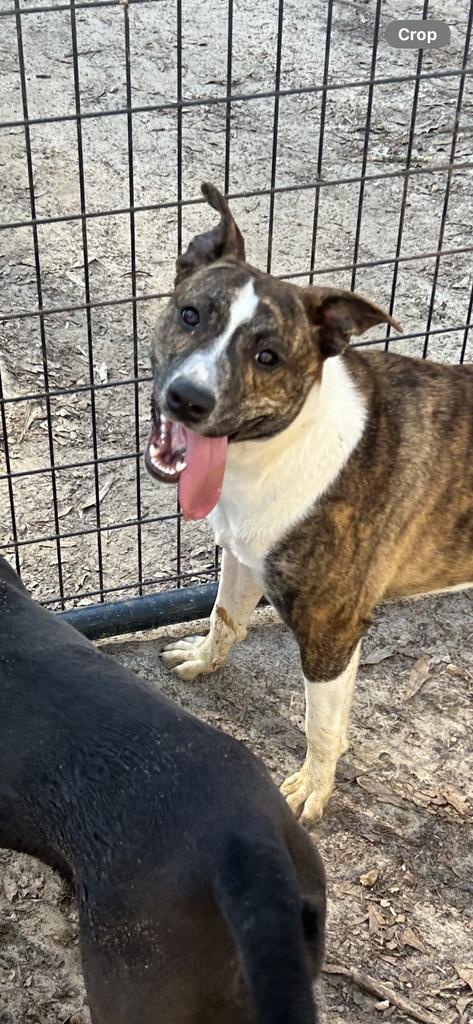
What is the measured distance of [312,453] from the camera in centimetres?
322

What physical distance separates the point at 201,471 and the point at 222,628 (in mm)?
1136

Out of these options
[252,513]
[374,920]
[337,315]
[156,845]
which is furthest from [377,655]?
[156,845]

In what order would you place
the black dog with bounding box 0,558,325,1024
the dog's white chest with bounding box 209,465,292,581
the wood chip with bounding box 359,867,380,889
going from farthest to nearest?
1. the wood chip with bounding box 359,867,380,889
2. the dog's white chest with bounding box 209,465,292,581
3. the black dog with bounding box 0,558,325,1024

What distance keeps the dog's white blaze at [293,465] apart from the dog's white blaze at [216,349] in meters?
0.33

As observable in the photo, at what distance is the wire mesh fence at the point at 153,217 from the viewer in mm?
4367

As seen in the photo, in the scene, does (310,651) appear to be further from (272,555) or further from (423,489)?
(423,489)

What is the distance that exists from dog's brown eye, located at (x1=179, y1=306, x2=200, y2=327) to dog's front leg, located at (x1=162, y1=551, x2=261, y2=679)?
41.2 inches

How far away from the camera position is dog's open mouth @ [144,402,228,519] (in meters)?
3.03

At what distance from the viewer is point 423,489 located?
11.2ft

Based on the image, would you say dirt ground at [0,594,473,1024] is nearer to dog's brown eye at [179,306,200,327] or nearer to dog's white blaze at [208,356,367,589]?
dog's white blaze at [208,356,367,589]

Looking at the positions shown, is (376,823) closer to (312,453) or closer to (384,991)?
(384,991)

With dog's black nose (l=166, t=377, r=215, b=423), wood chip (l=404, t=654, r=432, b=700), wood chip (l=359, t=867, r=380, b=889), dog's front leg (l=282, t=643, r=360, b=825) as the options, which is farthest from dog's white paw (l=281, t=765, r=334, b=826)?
dog's black nose (l=166, t=377, r=215, b=423)

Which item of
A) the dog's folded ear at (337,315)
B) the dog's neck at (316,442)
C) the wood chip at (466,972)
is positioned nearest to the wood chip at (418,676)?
the wood chip at (466,972)

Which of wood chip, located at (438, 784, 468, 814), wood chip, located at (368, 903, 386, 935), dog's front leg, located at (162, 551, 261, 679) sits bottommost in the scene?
wood chip, located at (368, 903, 386, 935)
